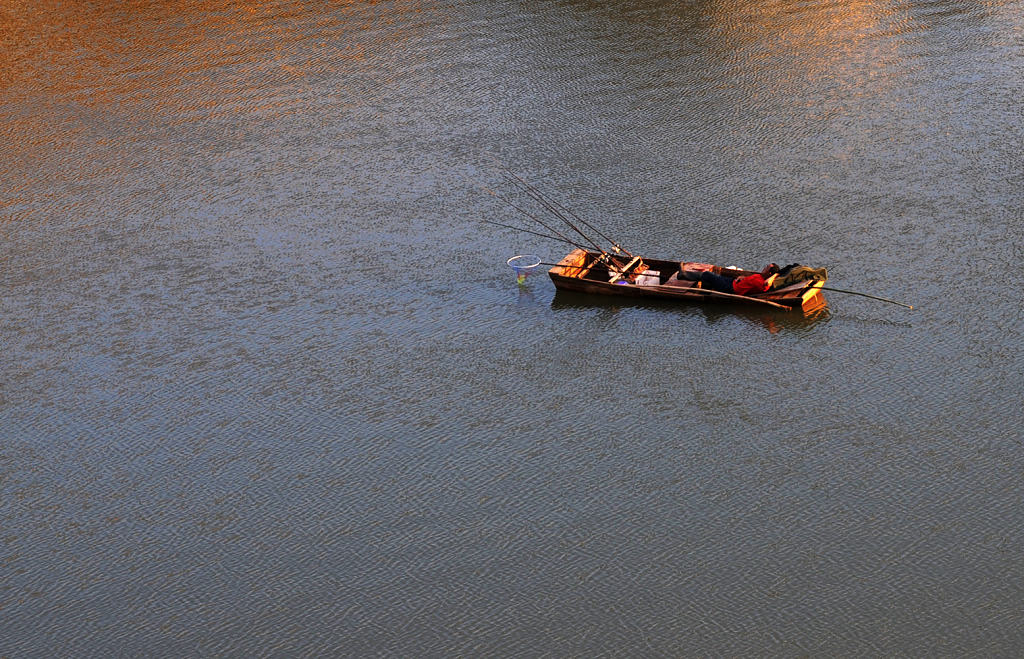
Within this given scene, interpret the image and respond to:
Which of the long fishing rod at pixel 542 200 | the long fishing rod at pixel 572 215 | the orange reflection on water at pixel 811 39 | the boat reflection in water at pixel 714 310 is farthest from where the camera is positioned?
the orange reflection on water at pixel 811 39

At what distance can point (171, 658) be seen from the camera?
24.5ft

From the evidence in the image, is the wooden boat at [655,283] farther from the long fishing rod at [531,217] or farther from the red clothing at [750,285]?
the long fishing rod at [531,217]

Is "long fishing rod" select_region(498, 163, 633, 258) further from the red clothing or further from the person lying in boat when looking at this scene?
the red clothing

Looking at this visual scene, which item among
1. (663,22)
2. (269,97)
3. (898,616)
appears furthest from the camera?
(663,22)

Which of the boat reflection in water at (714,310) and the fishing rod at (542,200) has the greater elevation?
the fishing rod at (542,200)

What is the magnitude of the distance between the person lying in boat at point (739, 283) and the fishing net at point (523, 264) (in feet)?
5.38

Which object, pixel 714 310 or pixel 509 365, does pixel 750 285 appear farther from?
pixel 509 365

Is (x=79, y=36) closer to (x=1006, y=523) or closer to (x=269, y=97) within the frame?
(x=269, y=97)

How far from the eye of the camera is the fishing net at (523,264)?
450 inches

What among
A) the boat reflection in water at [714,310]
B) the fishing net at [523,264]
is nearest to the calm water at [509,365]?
the boat reflection in water at [714,310]

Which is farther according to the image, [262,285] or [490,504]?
[262,285]

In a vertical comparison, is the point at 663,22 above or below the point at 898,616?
above

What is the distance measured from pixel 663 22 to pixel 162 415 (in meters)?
11.3

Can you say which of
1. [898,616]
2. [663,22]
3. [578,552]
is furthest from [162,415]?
[663,22]
